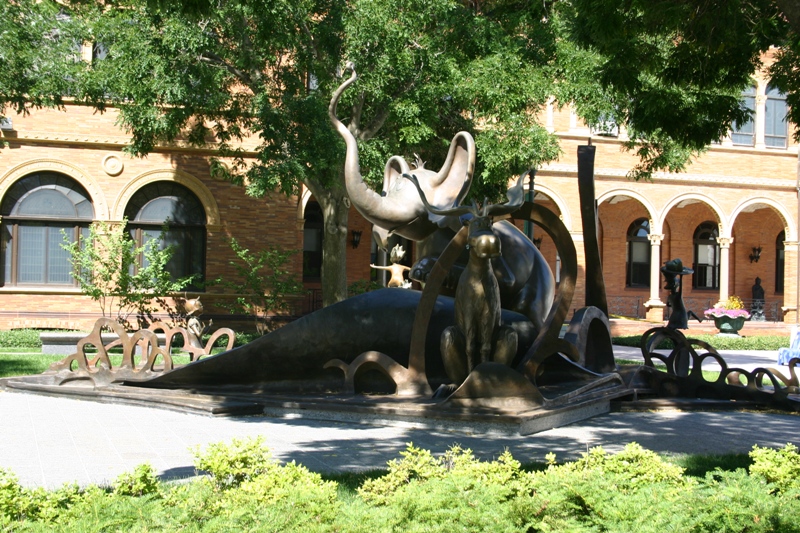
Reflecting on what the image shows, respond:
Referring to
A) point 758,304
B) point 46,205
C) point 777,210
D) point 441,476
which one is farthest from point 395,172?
point 758,304

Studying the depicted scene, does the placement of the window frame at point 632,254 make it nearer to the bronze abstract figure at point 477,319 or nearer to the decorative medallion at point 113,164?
the decorative medallion at point 113,164

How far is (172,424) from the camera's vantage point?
26.1 ft

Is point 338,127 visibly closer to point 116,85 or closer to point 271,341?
point 271,341

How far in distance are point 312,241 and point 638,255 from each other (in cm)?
1351

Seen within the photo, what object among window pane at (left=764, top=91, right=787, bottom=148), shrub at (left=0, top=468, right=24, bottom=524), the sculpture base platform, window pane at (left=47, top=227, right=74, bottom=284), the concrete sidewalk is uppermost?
window pane at (left=764, top=91, right=787, bottom=148)

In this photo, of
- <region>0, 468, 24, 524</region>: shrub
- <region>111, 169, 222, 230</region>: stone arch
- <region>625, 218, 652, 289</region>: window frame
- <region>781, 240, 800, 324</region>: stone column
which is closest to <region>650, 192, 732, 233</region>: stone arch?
<region>781, 240, 800, 324</region>: stone column

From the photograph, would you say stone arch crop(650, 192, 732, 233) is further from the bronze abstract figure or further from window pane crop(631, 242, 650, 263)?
the bronze abstract figure

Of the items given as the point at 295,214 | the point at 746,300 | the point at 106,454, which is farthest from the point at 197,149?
the point at 746,300

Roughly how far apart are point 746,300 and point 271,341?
96.9 ft

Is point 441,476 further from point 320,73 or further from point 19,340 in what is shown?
point 19,340

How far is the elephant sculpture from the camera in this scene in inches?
346

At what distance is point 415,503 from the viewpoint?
407 centimetres

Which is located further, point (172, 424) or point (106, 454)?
point (172, 424)

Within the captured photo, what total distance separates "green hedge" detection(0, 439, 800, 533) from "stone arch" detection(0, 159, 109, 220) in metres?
19.9
